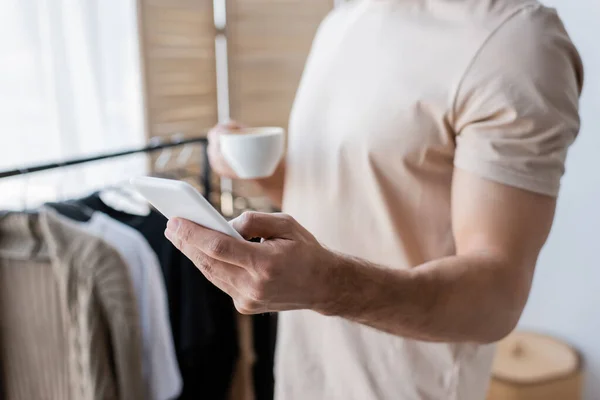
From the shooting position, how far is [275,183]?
3.18ft

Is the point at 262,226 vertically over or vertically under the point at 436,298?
over

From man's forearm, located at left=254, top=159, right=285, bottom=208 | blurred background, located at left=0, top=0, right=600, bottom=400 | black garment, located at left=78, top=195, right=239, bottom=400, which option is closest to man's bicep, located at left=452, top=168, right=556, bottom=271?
man's forearm, located at left=254, top=159, right=285, bottom=208

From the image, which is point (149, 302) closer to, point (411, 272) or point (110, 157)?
point (110, 157)

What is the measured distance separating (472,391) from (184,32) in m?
1.58

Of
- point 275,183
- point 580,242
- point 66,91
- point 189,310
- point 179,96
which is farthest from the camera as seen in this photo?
point 179,96

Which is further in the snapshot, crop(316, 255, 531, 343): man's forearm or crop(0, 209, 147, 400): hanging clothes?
crop(0, 209, 147, 400): hanging clothes

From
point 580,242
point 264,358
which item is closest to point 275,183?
point 264,358

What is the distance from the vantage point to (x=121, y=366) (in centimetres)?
104

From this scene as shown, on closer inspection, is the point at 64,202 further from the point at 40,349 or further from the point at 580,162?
the point at 580,162

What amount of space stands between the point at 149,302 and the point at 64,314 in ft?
0.55

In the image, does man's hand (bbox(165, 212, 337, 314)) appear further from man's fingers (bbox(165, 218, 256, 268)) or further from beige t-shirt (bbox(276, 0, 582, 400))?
beige t-shirt (bbox(276, 0, 582, 400))

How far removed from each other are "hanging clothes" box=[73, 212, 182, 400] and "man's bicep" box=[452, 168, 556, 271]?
710 mm

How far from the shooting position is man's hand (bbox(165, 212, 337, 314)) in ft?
1.39

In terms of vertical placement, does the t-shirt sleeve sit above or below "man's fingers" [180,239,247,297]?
above
